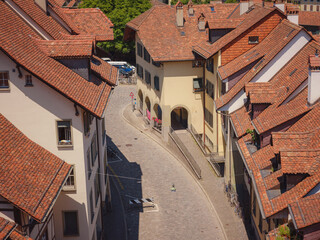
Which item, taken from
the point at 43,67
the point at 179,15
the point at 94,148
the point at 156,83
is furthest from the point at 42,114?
the point at 179,15

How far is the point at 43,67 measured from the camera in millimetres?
33125

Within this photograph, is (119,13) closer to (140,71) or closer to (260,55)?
(140,71)

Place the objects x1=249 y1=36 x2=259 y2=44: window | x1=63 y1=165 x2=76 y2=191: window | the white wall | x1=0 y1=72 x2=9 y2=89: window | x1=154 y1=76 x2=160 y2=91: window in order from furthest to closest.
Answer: x1=154 y1=76 x2=160 y2=91: window → x1=249 y1=36 x2=259 y2=44: window → x1=63 y1=165 x2=76 y2=191: window → the white wall → x1=0 y1=72 x2=9 y2=89: window

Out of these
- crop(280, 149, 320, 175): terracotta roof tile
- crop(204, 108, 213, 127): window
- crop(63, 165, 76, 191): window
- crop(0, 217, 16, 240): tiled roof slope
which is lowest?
crop(204, 108, 213, 127): window

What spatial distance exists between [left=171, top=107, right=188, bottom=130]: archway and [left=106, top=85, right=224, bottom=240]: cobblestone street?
3.93 m

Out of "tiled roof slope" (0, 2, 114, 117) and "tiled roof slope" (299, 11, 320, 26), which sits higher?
"tiled roof slope" (0, 2, 114, 117)

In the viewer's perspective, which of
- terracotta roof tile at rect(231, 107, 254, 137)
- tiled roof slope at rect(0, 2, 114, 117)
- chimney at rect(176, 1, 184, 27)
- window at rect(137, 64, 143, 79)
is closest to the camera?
tiled roof slope at rect(0, 2, 114, 117)

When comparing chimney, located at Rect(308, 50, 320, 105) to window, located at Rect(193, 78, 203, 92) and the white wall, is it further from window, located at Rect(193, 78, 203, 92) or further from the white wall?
window, located at Rect(193, 78, 203, 92)

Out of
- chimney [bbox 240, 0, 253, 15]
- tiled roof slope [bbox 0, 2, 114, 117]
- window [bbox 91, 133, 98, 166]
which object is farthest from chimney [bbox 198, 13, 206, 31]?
tiled roof slope [bbox 0, 2, 114, 117]

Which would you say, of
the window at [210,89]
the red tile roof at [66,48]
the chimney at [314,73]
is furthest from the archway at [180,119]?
the red tile roof at [66,48]

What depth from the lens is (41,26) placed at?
38344mm

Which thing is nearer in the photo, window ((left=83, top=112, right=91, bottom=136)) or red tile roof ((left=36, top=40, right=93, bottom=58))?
red tile roof ((left=36, top=40, right=93, bottom=58))

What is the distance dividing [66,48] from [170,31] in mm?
33116

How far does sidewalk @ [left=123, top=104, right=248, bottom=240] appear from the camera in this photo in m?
→ 46.3
